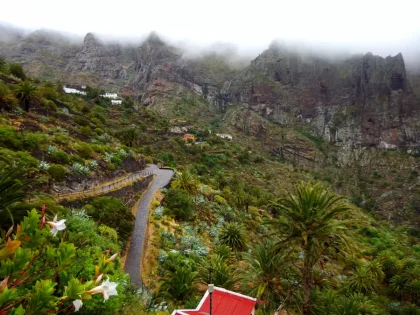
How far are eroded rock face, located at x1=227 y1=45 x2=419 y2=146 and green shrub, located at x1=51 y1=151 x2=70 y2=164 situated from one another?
158696 mm

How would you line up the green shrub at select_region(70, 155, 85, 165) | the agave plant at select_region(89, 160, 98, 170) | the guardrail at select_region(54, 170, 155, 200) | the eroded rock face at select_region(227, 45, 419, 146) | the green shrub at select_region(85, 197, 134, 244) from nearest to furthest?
the green shrub at select_region(85, 197, 134, 244) → the guardrail at select_region(54, 170, 155, 200) → the green shrub at select_region(70, 155, 85, 165) → the agave plant at select_region(89, 160, 98, 170) → the eroded rock face at select_region(227, 45, 419, 146)

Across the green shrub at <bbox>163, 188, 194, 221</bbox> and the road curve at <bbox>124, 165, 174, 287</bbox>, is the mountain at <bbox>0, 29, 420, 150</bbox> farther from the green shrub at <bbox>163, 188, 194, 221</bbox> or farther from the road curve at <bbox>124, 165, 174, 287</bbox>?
the green shrub at <bbox>163, 188, 194, 221</bbox>

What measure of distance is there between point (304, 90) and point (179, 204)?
599ft

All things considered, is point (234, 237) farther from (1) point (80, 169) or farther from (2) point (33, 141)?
(2) point (33, 141)

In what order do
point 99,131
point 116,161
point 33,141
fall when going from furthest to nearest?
point 99,131, point 116,161, point 33,141

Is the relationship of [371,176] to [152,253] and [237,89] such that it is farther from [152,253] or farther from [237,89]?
[152,253]

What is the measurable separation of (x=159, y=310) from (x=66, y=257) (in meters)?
11.6

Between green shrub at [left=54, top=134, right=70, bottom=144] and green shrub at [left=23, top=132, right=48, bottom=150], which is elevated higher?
green shrub at [left=23, top=132, right=48, bottom=150]

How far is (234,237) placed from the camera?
2355cm

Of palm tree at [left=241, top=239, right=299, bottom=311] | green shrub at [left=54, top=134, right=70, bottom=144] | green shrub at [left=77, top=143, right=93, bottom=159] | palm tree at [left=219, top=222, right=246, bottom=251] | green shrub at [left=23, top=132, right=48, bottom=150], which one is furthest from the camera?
green shrub at [left=77, top=143, right=93, bottom=159]

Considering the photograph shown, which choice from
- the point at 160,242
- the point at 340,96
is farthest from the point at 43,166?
the point at 340,96

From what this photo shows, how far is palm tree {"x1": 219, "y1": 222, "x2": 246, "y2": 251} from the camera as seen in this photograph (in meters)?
23.4

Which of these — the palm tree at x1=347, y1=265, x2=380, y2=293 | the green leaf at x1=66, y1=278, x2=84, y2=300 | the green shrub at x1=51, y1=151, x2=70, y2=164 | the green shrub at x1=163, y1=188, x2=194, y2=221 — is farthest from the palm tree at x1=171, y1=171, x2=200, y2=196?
the green leaf at x1=66, y1=278, x2=84, y2=300

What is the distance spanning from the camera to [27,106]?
2911cm
